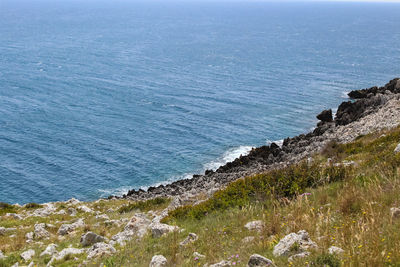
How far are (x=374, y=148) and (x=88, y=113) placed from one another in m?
58.6

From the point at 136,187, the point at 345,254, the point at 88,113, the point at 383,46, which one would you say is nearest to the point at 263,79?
the point at 88,113

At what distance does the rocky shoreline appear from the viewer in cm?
4100

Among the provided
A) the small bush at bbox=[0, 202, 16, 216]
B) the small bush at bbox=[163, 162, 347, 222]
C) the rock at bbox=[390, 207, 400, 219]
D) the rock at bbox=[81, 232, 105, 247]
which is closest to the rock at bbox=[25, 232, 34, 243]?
the rock at bbox=[81, 232, 105, 247]

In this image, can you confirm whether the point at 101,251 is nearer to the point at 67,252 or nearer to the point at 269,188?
the point at 67,252

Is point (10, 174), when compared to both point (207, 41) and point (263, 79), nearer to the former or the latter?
point (263, 79)

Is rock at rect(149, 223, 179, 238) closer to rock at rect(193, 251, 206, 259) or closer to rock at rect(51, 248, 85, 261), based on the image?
rock at rect(51, 248, 85, 261)

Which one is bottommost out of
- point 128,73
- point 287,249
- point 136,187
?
point 136,187

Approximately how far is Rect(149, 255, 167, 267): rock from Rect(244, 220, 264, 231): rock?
2.79 meters

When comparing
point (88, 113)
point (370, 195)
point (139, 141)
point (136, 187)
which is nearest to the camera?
point (370, 195)

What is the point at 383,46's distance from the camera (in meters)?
149

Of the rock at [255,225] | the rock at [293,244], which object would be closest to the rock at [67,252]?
the rock at [255,225]

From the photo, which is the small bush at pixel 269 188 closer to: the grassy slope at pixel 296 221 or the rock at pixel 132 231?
the grassy slope at pixel 296 221

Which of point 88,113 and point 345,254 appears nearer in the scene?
point 345,254

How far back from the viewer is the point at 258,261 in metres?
8.41
